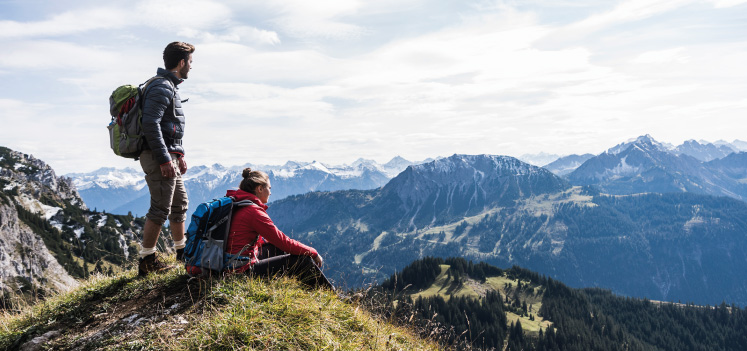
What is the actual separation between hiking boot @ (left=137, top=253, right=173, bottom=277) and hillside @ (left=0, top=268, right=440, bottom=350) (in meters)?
0.48

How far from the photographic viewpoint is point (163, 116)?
8672 mm

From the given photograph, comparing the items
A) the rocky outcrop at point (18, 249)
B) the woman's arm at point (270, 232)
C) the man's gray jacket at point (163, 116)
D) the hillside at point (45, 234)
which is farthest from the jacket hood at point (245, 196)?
the rocky outcrop at point (18, 249)

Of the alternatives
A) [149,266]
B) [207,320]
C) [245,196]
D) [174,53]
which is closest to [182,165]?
[149,266]

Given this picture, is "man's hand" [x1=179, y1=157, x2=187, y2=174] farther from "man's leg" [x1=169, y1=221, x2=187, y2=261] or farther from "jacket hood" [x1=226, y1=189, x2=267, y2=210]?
"jacket hood" [x1=226, y1=189, x2=267, y2=210]

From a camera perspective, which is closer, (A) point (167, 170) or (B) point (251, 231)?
(B) point (251, 231)

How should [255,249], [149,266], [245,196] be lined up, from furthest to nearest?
[149,266] → [255,249] → [245,196]

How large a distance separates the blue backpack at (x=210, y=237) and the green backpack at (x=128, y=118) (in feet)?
7.48

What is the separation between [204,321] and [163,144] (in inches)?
179

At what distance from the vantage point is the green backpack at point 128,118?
8203 millimetres

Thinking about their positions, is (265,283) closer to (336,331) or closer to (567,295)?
(336,331)

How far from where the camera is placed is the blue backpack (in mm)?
7188

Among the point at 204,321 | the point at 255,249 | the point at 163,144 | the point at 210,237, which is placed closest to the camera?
Result: the point at 204,321

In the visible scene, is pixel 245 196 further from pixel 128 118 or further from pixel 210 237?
pixel 128 118

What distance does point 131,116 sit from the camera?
8.26 m
